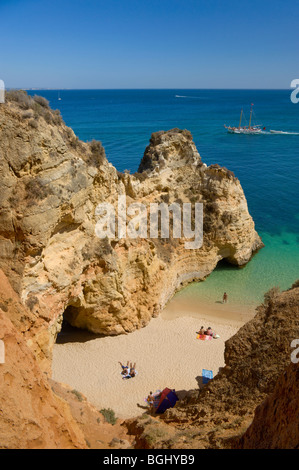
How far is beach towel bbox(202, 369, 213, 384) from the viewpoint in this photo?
45.8 ft

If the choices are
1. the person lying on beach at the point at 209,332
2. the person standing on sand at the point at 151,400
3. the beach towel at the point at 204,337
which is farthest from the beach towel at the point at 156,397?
the person lying on beach at the point at 209,332

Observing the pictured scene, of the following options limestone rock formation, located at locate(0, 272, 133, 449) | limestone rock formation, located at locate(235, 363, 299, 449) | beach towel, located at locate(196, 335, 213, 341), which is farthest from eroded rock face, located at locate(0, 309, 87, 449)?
beach towel, located at locate(196, 335, 213, 341)

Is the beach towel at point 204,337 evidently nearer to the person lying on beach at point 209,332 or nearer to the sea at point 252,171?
the person lying on beach at point 209,332

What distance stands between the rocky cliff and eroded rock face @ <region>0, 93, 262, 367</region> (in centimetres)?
496

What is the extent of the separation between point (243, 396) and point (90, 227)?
8461 mm

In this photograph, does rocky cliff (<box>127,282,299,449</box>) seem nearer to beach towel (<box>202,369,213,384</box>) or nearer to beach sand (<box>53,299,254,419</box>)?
beach sand (<box>53,299,254,419</box>)

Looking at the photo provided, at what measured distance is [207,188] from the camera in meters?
22.1

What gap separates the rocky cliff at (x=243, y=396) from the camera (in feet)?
22.4

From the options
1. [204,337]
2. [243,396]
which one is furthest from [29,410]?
[204,337]

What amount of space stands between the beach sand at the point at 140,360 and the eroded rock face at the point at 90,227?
2.68ft

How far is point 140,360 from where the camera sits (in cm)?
1527

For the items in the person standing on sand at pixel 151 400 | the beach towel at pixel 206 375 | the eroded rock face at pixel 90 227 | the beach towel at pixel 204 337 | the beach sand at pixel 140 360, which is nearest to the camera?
the eroded rock face at pixel 90 227

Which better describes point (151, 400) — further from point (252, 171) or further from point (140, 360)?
point (252, 171)
